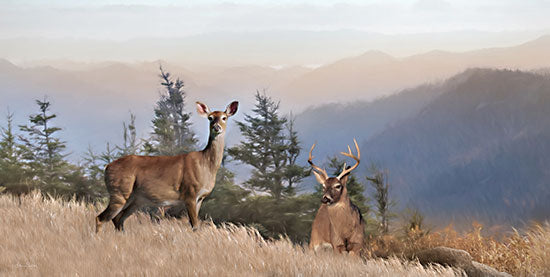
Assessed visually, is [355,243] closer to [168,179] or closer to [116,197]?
[168,179]

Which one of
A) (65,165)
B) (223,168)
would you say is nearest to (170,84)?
(223,168)

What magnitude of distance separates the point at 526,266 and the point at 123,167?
608 centimetres

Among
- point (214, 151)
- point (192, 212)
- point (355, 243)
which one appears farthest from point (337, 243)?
point (214, 151)

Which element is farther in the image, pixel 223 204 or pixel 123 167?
pixel 223 204

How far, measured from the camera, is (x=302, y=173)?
1741cm

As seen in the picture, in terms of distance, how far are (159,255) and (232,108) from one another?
91.9 inches

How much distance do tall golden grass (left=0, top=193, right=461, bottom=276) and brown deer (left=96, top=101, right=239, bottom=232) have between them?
15.4 inches

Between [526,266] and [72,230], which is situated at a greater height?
[72,230]

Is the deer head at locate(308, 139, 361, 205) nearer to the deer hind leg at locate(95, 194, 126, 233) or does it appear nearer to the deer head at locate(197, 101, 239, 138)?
the deer head at locate(197, 101, 239, 138)

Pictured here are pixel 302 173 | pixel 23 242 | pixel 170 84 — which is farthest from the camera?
pixel 170 84

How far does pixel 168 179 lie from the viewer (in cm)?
874

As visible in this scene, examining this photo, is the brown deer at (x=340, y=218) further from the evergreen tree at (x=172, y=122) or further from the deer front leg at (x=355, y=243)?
the evergreen tree at (x=172, y=122)

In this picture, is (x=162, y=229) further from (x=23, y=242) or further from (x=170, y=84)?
(x=170, y=84)

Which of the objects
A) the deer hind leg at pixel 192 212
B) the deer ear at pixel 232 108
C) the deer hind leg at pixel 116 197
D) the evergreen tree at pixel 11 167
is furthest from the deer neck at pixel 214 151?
the evergreen tree at pixel 11 167
